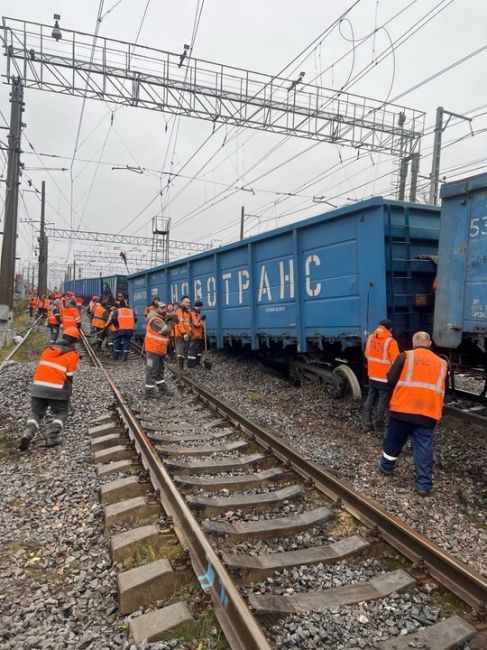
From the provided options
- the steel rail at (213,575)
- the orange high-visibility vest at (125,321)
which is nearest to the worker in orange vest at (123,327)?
the orange high-visibility vest at (125,321)

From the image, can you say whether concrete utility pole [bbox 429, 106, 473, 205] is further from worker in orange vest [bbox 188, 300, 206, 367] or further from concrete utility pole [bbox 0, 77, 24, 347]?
concrete utility pole [bbox 0, 77, 24, 347]

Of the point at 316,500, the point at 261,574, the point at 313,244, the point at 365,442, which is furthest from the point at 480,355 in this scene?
the point at 261,574

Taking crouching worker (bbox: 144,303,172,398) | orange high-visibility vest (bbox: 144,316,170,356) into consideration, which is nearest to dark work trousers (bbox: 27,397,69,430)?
crouching worker (bbox: 144,303,172,398)

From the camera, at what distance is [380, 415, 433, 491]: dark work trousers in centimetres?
436

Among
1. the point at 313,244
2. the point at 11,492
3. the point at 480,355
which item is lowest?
the point at 11,492

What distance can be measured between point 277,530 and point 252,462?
1.36 metres

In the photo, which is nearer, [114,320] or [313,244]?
[313,244]

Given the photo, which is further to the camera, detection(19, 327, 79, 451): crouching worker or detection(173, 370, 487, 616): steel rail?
detection(19, 327, 79, 451): crouching worker

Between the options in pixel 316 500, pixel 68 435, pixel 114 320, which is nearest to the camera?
pixel 316 500

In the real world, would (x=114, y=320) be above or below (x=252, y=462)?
above

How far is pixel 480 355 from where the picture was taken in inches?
239

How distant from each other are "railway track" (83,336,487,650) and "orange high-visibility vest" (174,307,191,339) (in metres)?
5.02

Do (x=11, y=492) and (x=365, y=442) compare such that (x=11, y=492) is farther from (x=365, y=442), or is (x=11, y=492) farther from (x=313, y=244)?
(x=313, y=244)

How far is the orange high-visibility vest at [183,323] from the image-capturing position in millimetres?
10551
